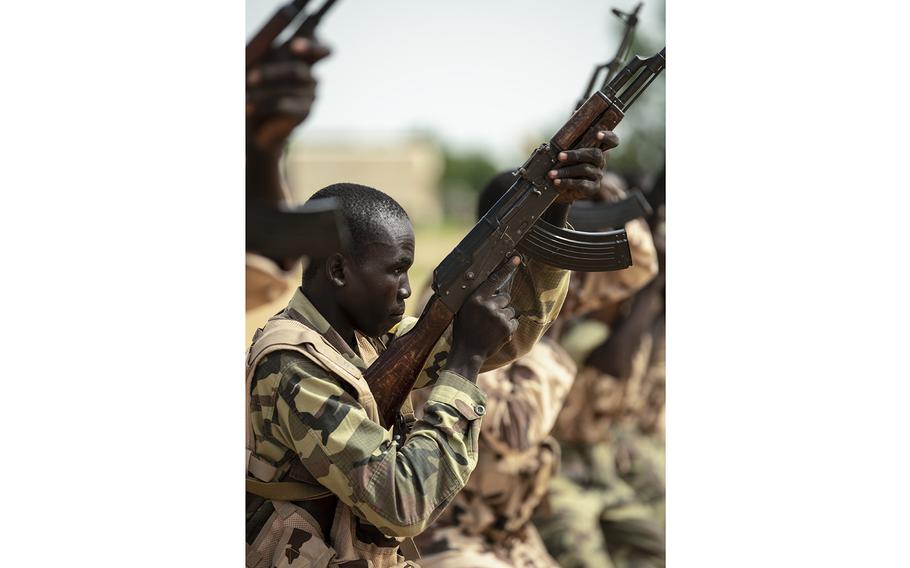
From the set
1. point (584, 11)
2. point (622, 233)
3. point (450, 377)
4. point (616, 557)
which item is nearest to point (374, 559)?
point (450, 377)

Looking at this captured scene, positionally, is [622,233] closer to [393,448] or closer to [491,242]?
[491,242]

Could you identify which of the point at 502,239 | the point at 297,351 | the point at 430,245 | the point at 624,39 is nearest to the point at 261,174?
the point at 297,351

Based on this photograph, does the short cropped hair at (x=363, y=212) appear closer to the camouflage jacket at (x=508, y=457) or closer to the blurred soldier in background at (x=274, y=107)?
the blurred soldier in background at (x=274, y=107)

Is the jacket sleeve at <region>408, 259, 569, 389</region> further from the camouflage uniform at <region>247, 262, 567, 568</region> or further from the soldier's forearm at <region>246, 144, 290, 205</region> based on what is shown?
the soldier's forearm at <region>246, 144, 290, 205</region>

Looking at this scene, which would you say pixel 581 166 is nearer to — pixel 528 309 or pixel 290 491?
pixel 528 309

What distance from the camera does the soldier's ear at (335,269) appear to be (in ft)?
8.03

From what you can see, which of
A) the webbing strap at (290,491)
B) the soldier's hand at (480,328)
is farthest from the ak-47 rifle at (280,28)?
the webbing strap at (290,491)

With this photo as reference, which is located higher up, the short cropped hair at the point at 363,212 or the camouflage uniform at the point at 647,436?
the short cropped hair at the point at 363,212

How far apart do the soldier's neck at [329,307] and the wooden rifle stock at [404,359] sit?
4.1 inches

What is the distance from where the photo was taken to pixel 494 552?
383 cm

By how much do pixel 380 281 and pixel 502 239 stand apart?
28cm

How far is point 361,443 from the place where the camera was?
226cm

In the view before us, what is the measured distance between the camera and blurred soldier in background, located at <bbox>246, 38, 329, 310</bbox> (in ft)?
7.82
